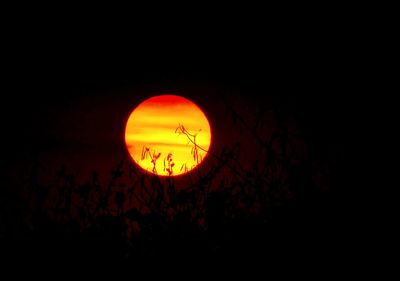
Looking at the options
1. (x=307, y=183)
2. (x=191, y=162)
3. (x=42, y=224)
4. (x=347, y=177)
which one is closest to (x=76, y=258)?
(x=42, y=224)

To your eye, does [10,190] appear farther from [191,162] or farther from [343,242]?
[343,242]

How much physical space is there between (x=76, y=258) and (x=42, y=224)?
378 mm

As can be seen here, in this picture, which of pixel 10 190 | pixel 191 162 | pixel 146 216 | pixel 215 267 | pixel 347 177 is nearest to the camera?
pixel 215 267

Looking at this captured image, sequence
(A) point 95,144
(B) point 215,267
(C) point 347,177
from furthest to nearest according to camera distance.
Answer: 1. (A) point 95,144
2. (C) point 347,177
3. (B) point 215,267

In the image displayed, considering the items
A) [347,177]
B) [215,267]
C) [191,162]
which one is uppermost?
[191,162]

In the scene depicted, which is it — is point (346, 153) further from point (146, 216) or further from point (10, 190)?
point (10, 190)

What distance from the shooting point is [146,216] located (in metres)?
3.35

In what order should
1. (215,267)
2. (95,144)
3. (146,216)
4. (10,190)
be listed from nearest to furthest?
(215,267)
(146,216)
(10,190)
(95,144)

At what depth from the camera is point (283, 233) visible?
10.7 ft

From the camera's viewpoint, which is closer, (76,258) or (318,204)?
(76,258)

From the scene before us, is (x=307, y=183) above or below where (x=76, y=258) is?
above

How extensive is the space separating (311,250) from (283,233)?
19cm

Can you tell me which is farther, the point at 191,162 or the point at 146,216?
the point at 191,162

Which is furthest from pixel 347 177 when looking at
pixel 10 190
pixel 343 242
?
pixel 10 190
